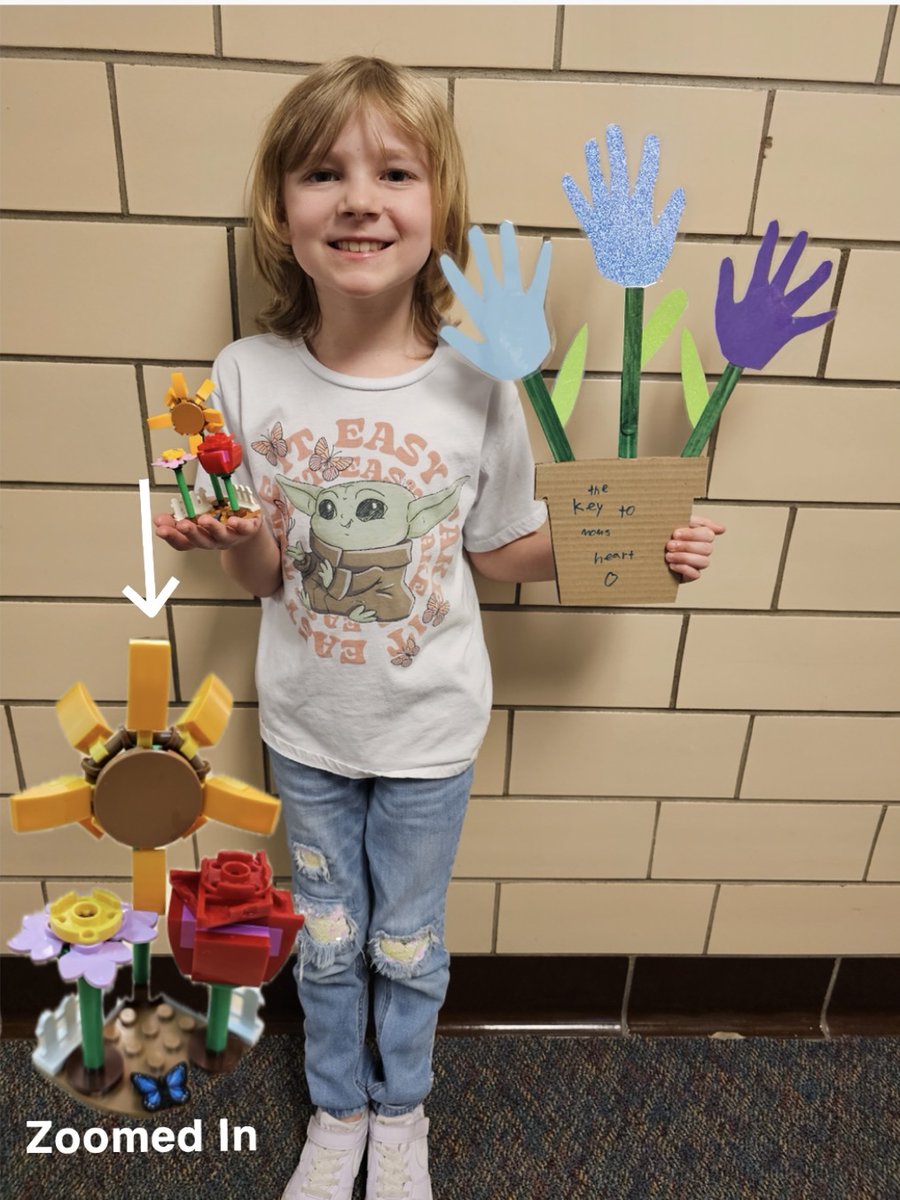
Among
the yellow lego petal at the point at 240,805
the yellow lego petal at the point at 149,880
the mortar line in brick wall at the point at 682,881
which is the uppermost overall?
the yellow lego petal at the point at 240,805

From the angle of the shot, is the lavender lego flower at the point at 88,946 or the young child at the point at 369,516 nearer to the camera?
the lavender lego flower at the point at 88,946

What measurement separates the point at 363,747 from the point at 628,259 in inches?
19.3

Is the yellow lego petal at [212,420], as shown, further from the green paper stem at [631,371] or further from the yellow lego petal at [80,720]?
the green paper stem at [631,371]

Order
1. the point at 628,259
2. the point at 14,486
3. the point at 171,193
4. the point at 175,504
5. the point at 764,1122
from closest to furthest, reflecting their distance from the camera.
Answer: the point at 175,504 < the point at 628,259 < the point at 171,193 < the point at 14,486 < the point at 764,1122

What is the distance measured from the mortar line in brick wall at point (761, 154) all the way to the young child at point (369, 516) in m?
0.30

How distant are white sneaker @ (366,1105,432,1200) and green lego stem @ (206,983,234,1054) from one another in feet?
2.41

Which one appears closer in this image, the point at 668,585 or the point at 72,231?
the point at 668,585

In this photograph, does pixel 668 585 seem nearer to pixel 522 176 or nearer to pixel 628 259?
pixel 628 259

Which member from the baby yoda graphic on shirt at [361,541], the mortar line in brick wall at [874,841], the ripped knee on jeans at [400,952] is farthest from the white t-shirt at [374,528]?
the mortar line in brick wall at [874,841]

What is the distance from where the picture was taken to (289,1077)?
120cm

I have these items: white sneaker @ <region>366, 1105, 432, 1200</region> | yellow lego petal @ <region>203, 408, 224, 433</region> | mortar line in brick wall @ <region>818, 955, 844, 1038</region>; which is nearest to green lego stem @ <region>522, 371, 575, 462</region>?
yellow lego petal @ <region>203, 408, 224, 433</region>

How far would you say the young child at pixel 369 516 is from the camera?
774 millimetres

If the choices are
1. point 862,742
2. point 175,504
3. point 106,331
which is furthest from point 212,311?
point 862,742

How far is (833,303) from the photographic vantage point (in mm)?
979
